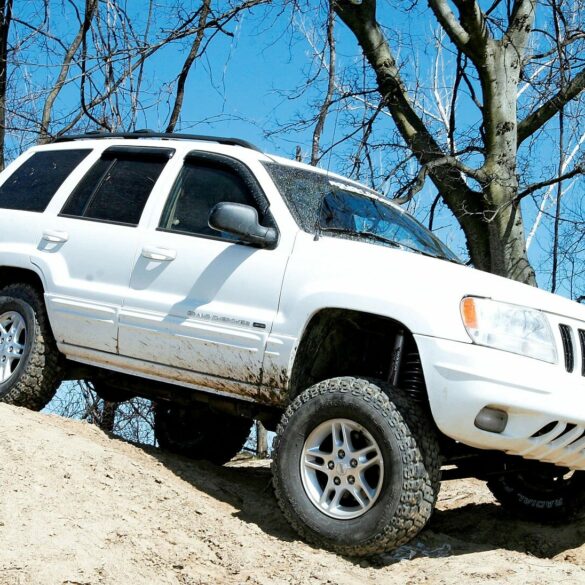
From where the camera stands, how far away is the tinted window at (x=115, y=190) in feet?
21.0

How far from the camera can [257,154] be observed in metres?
6.18

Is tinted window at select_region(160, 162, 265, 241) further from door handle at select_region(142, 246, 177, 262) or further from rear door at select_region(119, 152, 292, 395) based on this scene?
door handle at select_region(142, 246, 177, 262)

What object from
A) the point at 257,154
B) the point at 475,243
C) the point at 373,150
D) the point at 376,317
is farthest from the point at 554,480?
the point at 373,150

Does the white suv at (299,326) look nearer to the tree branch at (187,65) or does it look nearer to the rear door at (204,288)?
the rear door at (204,288)

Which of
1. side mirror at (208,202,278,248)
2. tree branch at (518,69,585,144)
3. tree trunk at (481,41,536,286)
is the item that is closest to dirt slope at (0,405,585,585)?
side mirror at (208,202,278,248)

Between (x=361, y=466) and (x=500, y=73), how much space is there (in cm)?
630

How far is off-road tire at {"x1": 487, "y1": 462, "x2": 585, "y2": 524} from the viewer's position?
19.4ft

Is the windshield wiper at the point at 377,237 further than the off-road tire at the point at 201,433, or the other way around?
the off-road tire at the point at 201,433

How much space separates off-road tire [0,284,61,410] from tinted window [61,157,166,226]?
688 millimetres

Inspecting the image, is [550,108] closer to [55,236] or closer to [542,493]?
[542,493]

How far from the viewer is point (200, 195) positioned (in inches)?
242

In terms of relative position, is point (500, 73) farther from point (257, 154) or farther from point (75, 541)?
point (75, 541)

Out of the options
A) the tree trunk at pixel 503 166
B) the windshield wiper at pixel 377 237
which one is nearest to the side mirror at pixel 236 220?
the windshield wiper at pixel 377 237

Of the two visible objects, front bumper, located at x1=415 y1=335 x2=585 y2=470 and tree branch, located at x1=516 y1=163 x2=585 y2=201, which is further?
tree branch, located at x1=516 y1=163 x2=585 y2=201
